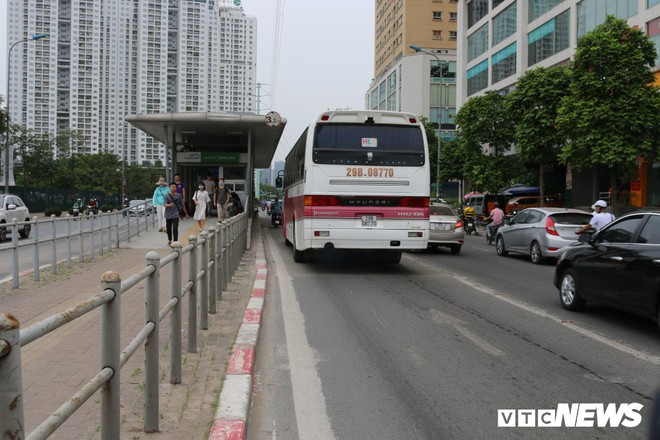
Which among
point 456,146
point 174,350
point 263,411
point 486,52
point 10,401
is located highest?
point 486,52

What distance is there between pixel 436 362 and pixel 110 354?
12.2 feet

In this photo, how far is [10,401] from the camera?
6.40 feet

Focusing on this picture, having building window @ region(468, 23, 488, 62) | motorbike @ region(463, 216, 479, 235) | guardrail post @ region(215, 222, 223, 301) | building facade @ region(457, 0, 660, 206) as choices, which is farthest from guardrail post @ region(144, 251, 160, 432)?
building window @ region(468, 23, 488, 62)

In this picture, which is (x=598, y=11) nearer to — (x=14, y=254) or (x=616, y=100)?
(x=616, y=100)

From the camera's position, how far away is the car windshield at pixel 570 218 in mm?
15359

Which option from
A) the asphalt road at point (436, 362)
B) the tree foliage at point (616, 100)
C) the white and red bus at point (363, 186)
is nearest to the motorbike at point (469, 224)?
the tree foliage at point (616, 100)

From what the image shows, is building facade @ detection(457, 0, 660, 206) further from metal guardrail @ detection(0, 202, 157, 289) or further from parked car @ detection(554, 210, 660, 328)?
metal guardrail @ detection(0, 202, 157, 289)

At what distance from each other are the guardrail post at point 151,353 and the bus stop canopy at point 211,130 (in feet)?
65.9

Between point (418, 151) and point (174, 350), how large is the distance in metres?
8.80

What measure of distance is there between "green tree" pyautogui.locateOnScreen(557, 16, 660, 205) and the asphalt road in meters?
13.9

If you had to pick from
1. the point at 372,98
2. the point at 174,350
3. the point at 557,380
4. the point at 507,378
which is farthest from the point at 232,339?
the point at 372,98

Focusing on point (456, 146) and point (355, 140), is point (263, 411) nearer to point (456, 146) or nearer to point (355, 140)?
point (355, 140)

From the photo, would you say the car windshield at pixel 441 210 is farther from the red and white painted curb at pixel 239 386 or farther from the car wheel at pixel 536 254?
the red and white painted curb at pixel 239 386

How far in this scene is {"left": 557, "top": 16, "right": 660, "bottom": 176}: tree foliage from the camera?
72.7 ft
